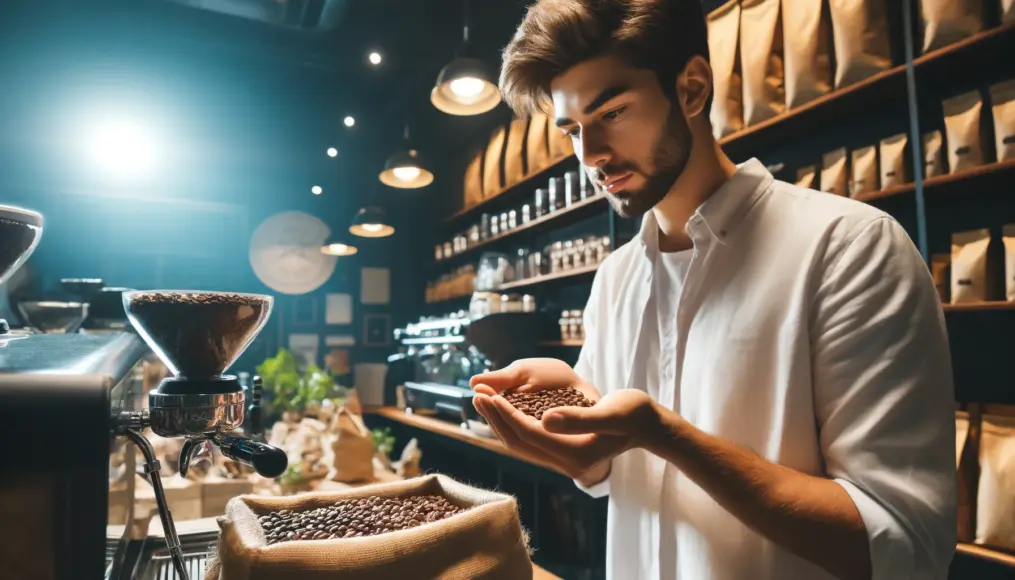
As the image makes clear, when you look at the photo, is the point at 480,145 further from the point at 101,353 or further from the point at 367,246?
the point at 101,353

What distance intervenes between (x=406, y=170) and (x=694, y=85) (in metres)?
3.13

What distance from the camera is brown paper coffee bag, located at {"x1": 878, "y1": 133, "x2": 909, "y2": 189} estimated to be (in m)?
1.86

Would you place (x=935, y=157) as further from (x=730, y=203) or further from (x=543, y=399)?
(x=543, y=399)

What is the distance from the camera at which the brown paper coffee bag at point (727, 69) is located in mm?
2184

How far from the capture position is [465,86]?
2.89 m

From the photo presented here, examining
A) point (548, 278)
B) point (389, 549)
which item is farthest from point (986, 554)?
point (548, 278)

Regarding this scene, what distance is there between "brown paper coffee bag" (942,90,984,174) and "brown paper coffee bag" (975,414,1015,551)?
0.69 m

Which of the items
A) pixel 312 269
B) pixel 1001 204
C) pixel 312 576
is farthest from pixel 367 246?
pixel 312 576

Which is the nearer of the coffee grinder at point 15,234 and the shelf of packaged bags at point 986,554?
the coffee grinder at point 15,234

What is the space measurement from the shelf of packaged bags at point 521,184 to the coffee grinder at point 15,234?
9.26 ft

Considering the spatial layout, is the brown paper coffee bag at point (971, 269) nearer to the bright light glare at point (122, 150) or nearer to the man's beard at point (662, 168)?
the man's beard at point (662, 168)

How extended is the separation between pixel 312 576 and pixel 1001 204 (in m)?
2.10

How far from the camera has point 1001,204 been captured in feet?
5.96

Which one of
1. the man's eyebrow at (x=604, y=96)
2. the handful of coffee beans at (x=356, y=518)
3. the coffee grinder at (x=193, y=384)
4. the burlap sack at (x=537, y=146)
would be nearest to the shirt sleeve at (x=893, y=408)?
the man's eyebrow at (x=604, y=96)
